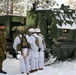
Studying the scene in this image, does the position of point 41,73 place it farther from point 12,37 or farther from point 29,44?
point 12,37

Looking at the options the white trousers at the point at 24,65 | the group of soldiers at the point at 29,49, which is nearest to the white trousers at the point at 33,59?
the group of soldiers at the point at 29,49

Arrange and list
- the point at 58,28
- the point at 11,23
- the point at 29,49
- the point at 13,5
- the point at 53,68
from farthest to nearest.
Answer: the point at 13,5, the point at 11,23, the point at 58,28, the point at 53,68, the point at 29,49

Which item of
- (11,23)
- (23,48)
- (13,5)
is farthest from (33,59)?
(13,5)

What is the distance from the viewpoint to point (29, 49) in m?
10.8

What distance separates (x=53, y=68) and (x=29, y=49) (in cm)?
145

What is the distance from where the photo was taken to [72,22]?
13039 mm

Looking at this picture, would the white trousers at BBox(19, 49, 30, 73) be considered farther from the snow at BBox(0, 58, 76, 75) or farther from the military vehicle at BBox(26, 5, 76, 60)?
the military vehicle at BBox(26, 5, 76, 60)

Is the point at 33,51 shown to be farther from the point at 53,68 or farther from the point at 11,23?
the point at 11,23

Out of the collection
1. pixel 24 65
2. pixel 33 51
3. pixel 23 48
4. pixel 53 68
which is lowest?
pixel 53 68

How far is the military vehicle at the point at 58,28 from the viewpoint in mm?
12539

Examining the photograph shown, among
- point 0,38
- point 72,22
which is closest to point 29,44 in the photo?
point 0,38

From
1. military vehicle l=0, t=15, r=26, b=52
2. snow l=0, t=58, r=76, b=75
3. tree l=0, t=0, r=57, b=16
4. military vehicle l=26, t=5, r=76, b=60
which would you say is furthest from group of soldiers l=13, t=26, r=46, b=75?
tree l=0, t=0, r=57, b=16

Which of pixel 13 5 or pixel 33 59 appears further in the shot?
pixel 13 5

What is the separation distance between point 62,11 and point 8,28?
266 cm
